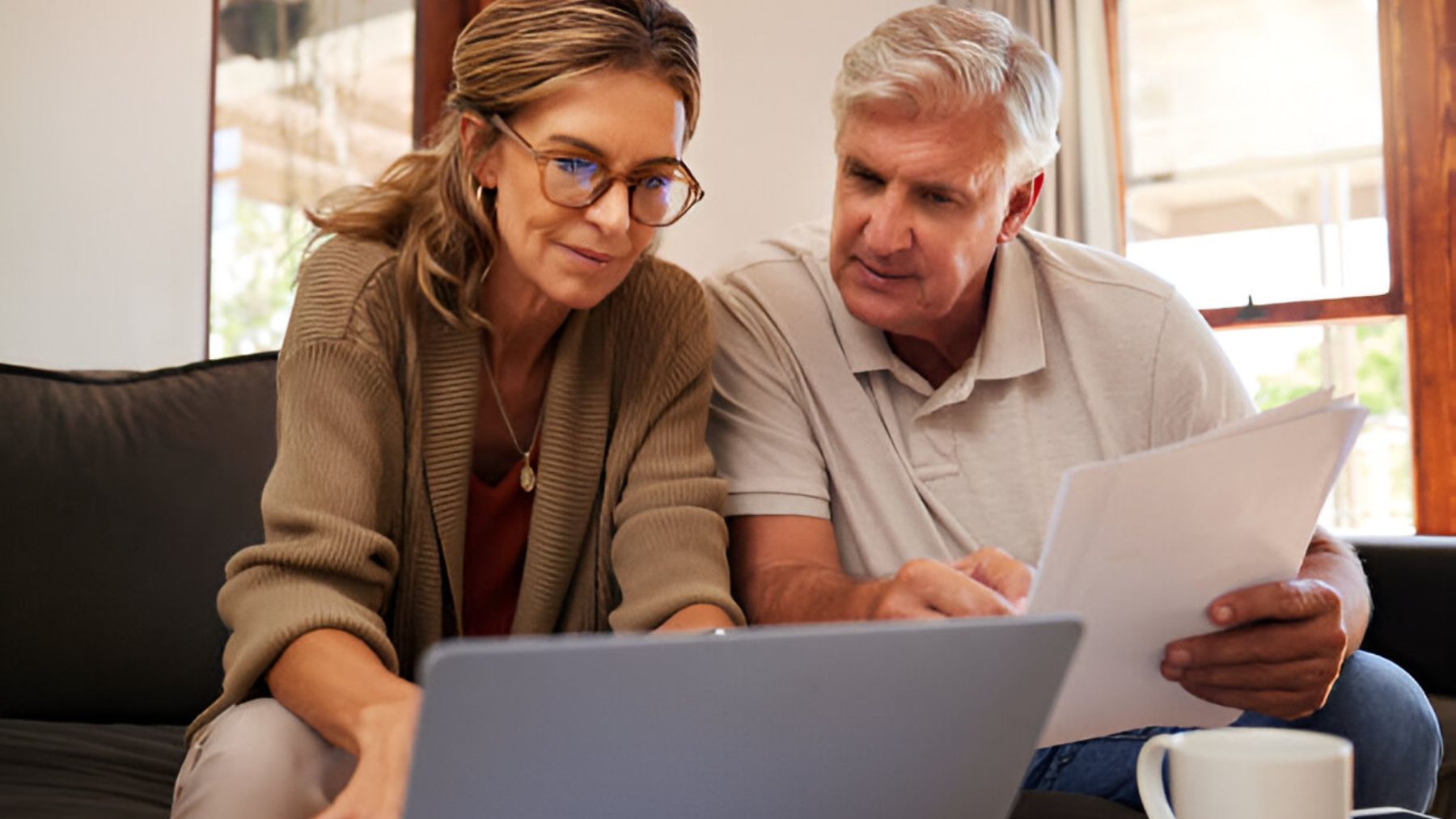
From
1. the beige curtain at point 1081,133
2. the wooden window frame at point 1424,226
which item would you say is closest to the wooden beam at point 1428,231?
the wooden window frame at point 1424,226

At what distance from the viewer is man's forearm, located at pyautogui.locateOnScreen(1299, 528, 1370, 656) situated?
1364mm

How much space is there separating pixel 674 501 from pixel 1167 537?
552 mm

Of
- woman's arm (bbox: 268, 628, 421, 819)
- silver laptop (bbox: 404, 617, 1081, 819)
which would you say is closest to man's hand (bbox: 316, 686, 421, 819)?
woman's arm (bbox: 268, 628, 421, 819)

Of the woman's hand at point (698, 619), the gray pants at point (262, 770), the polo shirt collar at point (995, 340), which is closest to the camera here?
the gray pants at point (262, 770)

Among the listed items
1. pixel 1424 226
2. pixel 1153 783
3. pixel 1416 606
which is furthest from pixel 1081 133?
pixel 1153 783

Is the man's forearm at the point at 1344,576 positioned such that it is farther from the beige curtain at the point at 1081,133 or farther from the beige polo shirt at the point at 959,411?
the beige curtain at the point at 1081,133

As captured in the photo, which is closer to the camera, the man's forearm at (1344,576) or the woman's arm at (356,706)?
the woman's arm at (356,706)

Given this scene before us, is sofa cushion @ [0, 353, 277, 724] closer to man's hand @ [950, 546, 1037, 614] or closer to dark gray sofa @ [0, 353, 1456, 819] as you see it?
dark gray sofa @ [0, 353, 1456, 819]

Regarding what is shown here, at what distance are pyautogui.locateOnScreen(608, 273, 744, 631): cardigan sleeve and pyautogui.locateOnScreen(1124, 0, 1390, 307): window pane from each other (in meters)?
2.46

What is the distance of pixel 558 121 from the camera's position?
1296 millimetres

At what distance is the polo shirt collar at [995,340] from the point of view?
60.5 inches

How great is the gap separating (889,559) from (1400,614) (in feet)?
3.01

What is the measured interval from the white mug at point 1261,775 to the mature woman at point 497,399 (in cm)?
56

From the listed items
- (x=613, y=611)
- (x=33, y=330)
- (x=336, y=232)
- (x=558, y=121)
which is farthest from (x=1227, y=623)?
(x=33, y=330)
